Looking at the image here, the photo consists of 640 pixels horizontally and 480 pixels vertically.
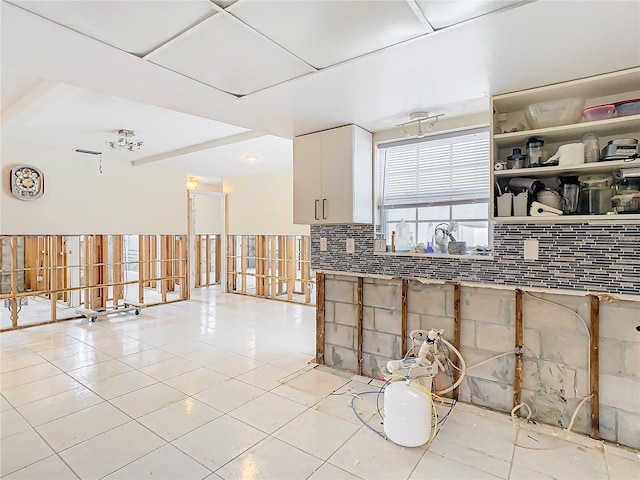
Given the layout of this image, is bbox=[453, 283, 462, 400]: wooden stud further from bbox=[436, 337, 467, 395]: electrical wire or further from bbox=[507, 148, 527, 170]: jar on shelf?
bbox=[507, 148, 527, 170]: jar on shelf

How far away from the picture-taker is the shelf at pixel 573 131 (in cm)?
197

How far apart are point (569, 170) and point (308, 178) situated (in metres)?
2.00

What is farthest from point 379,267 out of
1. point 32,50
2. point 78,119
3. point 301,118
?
point 78,119

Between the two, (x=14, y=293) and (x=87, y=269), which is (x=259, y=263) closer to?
(x=87, y=269)

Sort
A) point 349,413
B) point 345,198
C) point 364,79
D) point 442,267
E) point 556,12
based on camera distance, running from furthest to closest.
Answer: point 345,198 < point 442,267 < point 349,413 < point 364,79 < point 556,12

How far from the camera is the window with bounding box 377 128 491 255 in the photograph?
2.81m

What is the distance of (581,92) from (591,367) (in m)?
1.77

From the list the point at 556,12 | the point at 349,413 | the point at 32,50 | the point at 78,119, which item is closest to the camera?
the point at 556,12

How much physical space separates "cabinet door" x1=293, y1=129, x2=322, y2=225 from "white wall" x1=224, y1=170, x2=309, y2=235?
9.93 feet

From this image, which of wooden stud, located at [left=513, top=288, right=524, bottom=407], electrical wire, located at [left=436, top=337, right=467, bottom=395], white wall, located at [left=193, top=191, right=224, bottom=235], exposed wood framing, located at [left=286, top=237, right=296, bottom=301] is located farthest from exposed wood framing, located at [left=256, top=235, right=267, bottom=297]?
wooden stud, located at [left=513, top=288, right=524, bottom=407]

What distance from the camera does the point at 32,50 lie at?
178 centimetres

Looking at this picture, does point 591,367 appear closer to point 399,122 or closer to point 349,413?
point 349,413

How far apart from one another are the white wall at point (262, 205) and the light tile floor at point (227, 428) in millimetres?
3200

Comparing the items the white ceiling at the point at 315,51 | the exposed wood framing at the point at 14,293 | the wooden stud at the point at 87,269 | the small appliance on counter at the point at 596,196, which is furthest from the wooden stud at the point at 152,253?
the small appliance on counter at the point at 596,196
